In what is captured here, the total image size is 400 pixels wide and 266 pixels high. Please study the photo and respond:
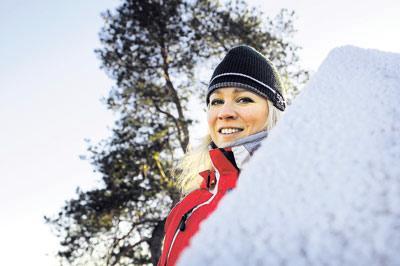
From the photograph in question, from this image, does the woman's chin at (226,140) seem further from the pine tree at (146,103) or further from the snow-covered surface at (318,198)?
the pine tree at (146,103)

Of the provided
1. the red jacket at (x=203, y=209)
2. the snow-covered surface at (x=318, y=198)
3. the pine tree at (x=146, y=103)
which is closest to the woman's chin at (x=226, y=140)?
the red jacket at (x=203, y=209)

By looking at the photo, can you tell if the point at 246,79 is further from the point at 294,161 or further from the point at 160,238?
the point at 160,238

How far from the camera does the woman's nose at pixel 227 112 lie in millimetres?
1448

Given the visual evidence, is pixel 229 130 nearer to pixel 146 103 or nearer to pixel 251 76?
pixel 251 76

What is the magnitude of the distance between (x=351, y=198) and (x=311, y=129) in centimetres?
5

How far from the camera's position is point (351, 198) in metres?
0.19

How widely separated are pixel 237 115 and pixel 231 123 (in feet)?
0.19

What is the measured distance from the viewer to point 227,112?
58.1 inches

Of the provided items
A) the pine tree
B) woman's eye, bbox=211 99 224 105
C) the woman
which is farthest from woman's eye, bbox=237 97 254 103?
the pine tree

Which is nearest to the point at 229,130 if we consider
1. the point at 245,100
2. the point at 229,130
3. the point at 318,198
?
the point at 229,130

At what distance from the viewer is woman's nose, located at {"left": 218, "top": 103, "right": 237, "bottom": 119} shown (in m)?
1.45

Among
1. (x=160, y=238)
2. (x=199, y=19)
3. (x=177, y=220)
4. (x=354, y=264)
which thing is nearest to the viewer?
(x=354, y=264)

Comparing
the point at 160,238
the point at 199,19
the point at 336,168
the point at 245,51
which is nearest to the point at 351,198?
the point at 336,168

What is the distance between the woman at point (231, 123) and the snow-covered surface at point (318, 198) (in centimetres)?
98
